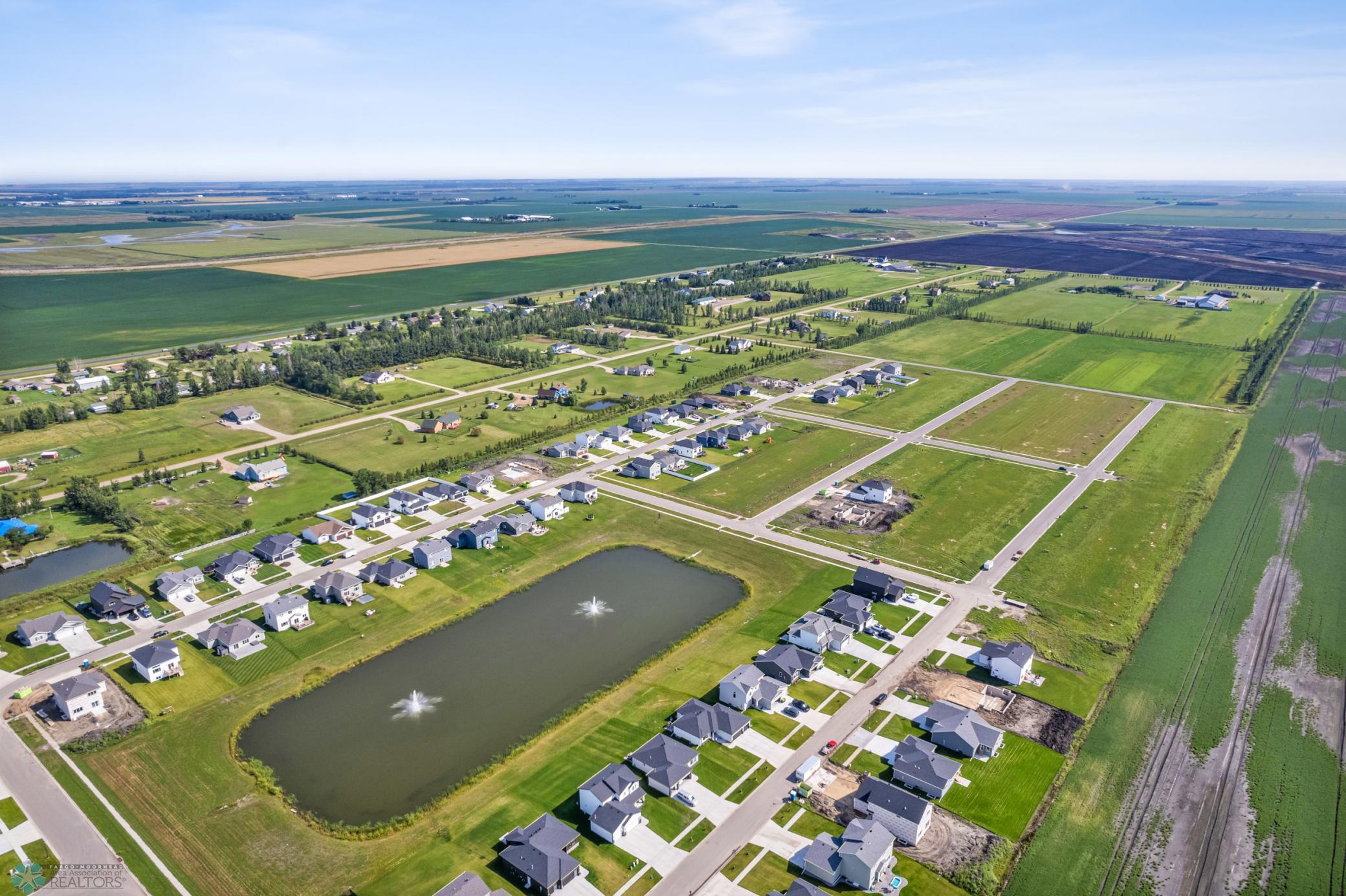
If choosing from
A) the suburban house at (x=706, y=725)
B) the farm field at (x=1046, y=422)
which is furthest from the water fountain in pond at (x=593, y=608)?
the farm field at (x=1046, y=422)

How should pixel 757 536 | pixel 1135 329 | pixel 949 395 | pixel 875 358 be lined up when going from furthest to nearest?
1. pixel 1135 329
2. pixel 875 358
3. pixel 949 395
4. pixel 757 536

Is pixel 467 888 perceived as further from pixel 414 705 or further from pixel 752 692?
pixel 752 692

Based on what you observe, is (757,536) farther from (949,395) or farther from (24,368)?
(24,368)

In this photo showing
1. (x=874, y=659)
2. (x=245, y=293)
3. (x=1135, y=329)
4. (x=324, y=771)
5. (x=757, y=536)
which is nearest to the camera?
(x=324, y=771)

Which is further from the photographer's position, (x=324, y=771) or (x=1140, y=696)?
(x=1140, y=696)

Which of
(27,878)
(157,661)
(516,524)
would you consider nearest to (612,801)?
(27,878)

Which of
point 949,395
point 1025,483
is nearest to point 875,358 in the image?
point 949,395
